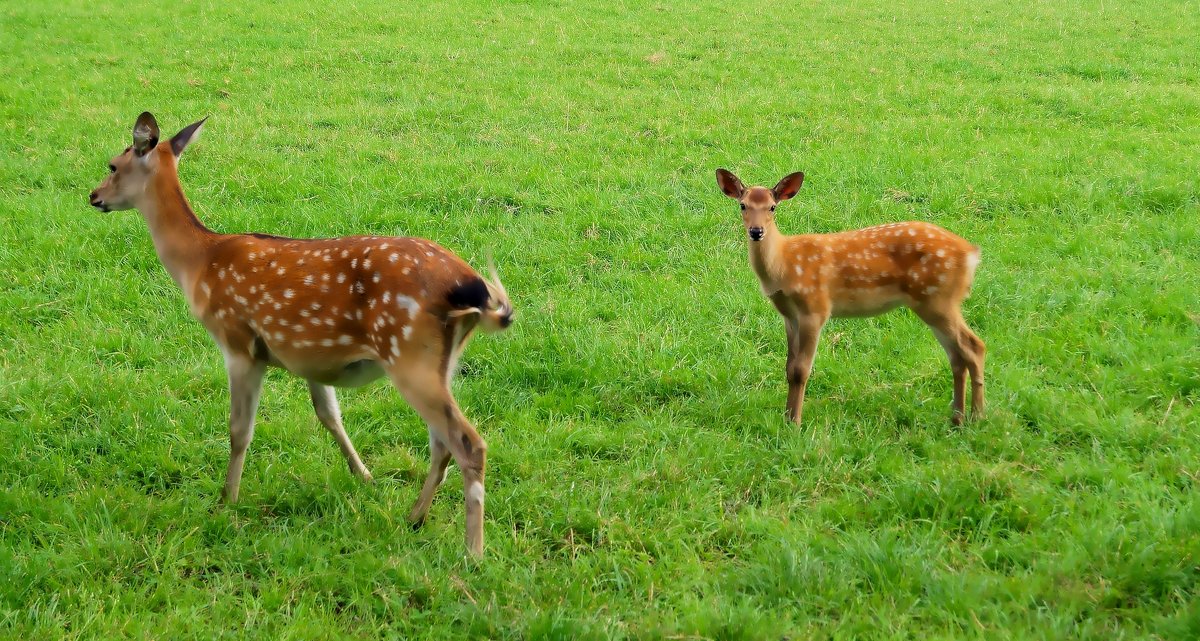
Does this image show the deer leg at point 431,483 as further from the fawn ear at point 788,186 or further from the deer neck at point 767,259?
the fawn ear at point 788,186

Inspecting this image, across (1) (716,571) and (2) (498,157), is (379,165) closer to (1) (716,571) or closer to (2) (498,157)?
(2) (498,157)

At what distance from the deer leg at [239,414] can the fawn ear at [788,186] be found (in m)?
2.99

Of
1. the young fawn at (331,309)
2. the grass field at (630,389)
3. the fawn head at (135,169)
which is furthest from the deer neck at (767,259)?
the fawn head at (135,169)

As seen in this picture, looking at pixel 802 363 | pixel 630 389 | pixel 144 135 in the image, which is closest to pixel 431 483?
pixel 630 389

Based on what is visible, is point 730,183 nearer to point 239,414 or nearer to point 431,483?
point 431,483

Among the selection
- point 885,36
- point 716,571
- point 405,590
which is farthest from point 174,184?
point 885,36

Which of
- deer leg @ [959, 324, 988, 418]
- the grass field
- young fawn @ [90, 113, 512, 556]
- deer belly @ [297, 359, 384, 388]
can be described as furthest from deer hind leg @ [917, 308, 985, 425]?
deer belly @ [297, 359, 384, 388]

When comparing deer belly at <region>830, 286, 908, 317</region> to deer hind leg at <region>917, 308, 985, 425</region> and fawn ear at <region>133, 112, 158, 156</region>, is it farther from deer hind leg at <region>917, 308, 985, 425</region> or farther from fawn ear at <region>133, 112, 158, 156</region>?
fawn ear at <region>133, 112, 158, 156</region>

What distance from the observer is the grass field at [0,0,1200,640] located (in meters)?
4.03

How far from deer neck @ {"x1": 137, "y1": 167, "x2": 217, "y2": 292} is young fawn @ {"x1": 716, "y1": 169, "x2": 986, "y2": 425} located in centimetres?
284

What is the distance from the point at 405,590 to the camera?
411 centimetres

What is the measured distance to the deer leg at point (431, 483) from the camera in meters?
4.61

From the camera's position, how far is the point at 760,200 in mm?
5719

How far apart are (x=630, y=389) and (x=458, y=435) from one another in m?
1.69
